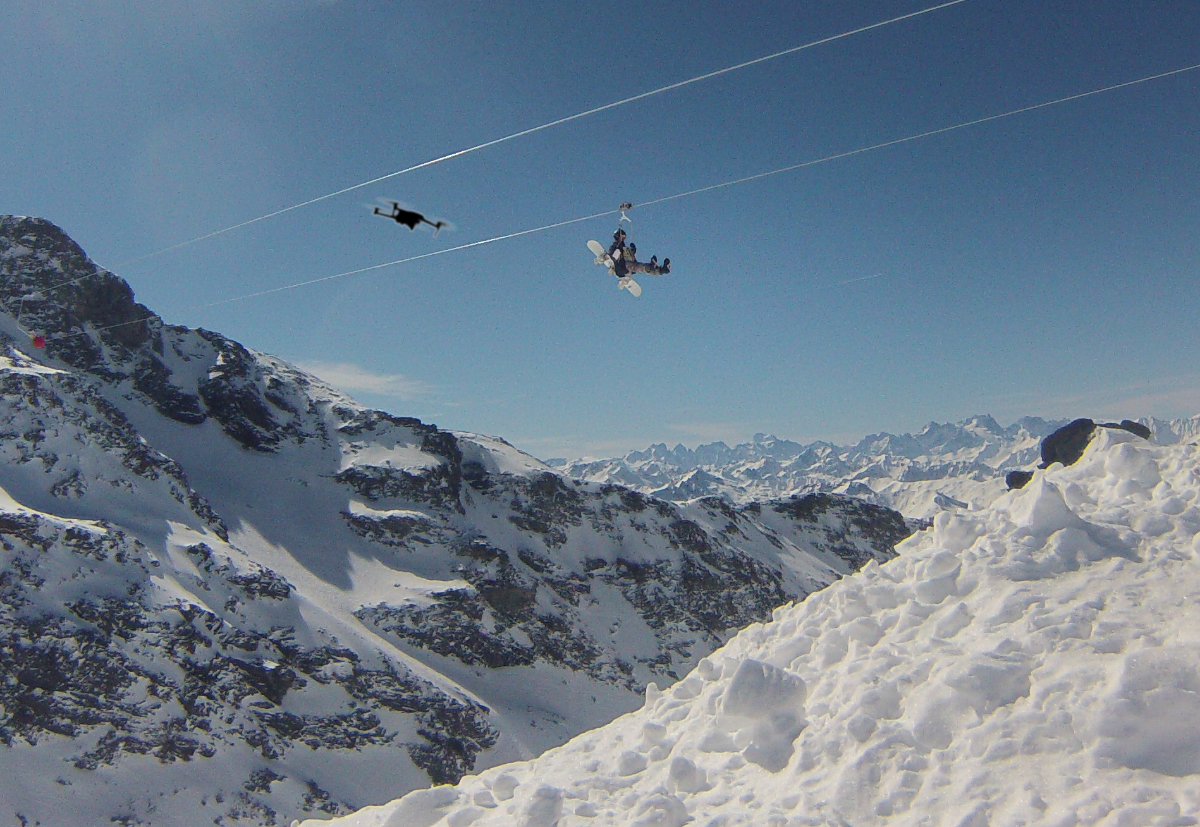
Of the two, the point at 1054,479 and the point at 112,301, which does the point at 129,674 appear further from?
the point at 112,301

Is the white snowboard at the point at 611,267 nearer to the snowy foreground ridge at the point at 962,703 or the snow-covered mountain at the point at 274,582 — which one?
the snowy foreground ridge at the point at 962,703

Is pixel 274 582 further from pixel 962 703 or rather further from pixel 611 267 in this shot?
pixel 962 703

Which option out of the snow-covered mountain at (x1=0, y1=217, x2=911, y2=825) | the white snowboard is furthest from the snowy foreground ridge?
the snow-covered mountain at (x1=0, y1=217, x2=911, y2=825)

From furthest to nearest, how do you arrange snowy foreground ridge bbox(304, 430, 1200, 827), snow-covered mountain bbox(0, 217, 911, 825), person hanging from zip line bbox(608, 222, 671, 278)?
1. snow-covered mountain bbox(0, 217, 911, 825)
2. person hanging from zip line bbox(608, 222, 671, 278)
3. snowy foreground ridge bbox(304, 430, 1200, 827)

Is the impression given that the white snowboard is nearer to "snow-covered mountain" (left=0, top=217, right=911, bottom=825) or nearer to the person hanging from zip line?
the person hanging from zip line

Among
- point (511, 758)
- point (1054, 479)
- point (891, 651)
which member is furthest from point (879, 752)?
point (511, 758)

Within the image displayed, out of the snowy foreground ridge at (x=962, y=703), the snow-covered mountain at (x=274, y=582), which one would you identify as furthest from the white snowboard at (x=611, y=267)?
the snow-covered mountain at (x=274, y=582)

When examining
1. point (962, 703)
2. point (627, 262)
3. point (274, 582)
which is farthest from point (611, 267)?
point (274, 582)
